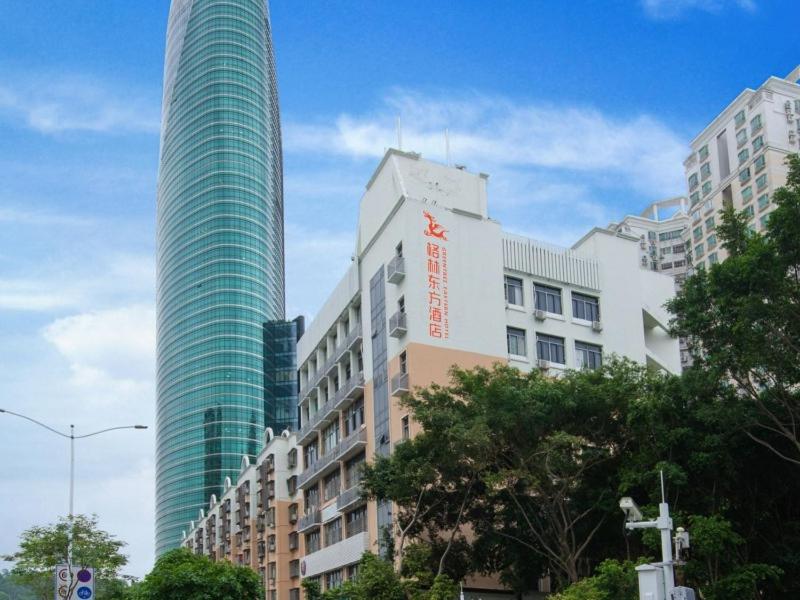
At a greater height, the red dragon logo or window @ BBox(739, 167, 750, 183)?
window @ BBox(739, 167, 750, 183)

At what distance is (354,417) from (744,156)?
6215 cm

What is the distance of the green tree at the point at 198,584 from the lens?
148 feet

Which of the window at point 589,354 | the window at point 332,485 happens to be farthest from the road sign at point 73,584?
the window at point 332,485

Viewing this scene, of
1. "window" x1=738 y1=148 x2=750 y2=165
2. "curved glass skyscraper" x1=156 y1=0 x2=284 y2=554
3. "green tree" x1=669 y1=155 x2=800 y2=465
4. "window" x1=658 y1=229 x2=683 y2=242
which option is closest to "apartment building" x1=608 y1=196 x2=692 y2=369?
"window" x1=658 y1=229 x2=683 y2=242

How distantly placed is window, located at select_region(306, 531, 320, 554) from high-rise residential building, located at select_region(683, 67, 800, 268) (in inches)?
2063

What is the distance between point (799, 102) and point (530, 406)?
259 ft

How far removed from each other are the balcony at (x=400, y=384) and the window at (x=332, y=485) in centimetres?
1408

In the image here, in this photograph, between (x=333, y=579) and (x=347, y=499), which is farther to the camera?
(x=333, y=579)

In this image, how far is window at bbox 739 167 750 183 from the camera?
339ft

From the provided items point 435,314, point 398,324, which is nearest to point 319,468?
point 398,324

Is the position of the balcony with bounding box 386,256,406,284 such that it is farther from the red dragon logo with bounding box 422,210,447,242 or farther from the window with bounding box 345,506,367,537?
the window with bounding box 345,506,367,537

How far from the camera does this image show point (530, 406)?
3619 cm

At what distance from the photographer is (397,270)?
50.6 metres

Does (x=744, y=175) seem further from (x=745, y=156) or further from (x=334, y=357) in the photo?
(x=334, y=357)
